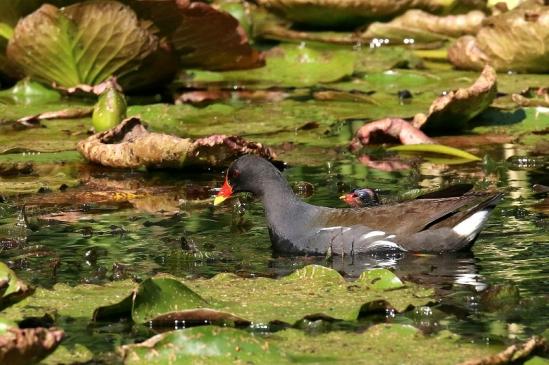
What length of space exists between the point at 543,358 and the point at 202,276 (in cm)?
178

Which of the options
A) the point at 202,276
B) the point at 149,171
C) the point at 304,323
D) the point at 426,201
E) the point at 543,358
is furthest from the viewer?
the point at 149,171

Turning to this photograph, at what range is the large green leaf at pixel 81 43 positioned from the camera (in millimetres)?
8891

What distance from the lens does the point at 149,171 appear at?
7.96 metres

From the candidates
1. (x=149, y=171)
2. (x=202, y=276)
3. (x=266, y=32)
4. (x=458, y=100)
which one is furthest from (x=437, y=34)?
(x=202, y=276)

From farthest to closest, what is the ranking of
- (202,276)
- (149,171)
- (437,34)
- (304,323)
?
(437,34) < (149,171) < (202,276) < (304,323)

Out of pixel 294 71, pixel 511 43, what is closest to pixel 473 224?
pixel 511 43

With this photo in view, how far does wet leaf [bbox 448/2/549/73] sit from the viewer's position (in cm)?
971

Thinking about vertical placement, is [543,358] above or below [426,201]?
below

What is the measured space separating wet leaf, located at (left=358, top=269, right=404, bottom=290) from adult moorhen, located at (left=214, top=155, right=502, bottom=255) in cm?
97

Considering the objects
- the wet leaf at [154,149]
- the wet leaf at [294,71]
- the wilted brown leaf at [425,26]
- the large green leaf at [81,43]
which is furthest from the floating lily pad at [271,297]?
the wilted brown leaf at [425,26]

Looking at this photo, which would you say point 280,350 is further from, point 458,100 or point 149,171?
point 458,100

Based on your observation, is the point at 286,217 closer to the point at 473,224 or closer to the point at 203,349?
the point at 473,224

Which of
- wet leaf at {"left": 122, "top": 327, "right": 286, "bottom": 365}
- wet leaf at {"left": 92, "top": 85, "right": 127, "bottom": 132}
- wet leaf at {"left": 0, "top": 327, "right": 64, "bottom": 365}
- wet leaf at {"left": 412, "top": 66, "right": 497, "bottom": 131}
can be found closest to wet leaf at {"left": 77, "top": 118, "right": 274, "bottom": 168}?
wet leaf at {"left": 92, "top": 85, "right": 127, "bottom": 132}

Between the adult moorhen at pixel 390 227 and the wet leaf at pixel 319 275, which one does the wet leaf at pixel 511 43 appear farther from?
the wet leaf at pixel 319 275
